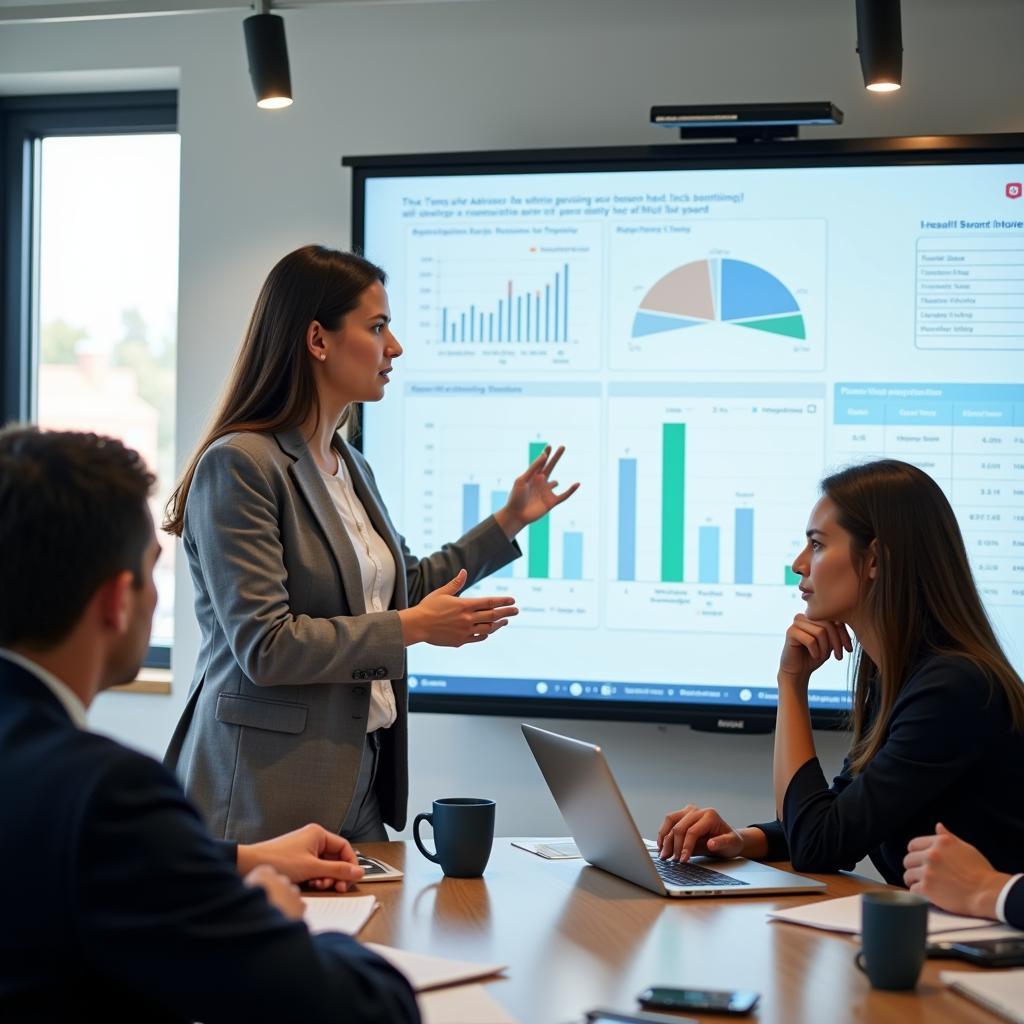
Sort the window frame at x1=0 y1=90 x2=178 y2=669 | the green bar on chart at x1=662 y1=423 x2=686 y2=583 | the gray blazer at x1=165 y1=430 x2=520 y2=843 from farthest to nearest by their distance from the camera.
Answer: the window frame at x1=0 y1=90 x2=178 y2=669, the green bar on chart at x1=662 y1=423 x2=686 y2=583, the gray blazer at x1=165 y1=430 x2=520 y2=843

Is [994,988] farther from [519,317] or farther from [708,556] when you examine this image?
[519,317]

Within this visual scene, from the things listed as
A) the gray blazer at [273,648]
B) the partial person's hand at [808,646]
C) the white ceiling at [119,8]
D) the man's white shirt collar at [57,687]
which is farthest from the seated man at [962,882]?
the white ceiling at [119,8]

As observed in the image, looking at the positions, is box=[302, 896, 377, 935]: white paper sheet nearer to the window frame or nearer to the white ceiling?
the white ceiling

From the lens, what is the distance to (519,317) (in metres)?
3.44

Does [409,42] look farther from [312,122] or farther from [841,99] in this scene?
[841,99]

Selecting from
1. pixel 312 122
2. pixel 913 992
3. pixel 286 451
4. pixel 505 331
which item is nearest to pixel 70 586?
pixel 913 992

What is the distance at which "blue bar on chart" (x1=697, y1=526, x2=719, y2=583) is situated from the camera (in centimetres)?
332

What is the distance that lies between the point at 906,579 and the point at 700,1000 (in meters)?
0.95

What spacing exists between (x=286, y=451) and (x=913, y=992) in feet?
4.58

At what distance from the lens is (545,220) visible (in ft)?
11.2

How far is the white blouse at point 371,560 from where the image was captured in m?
2.32

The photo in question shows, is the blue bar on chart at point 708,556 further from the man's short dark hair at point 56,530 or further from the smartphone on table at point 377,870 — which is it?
the man's short dark hair at point 56,530

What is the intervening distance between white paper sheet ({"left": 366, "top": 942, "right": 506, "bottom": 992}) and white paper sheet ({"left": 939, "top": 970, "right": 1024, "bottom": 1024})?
476 millimetres

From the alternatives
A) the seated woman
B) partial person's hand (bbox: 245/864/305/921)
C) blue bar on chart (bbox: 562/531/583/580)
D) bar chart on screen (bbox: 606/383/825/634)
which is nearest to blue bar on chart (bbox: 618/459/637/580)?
bar chart on screen (bbox: 606/383/825/634)
